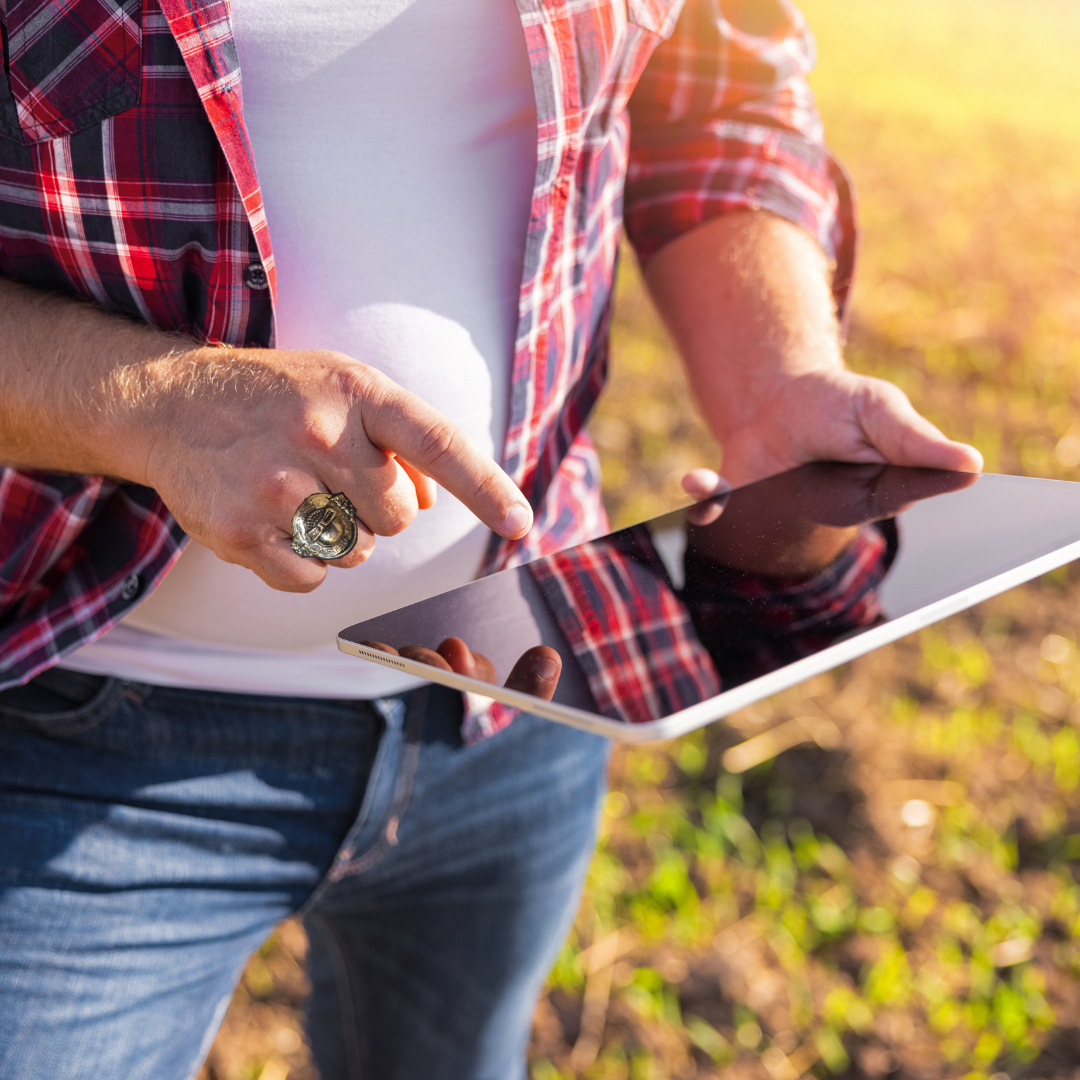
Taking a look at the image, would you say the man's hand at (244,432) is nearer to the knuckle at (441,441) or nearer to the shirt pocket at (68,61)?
the knuckle at (441,441)

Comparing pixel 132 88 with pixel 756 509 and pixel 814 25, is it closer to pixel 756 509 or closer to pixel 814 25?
pixel 756 509

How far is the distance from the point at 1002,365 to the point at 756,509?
277 cm

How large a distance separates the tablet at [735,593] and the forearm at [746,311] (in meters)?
0.13

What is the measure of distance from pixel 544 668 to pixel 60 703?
550mm

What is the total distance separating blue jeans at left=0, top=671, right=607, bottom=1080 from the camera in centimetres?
96

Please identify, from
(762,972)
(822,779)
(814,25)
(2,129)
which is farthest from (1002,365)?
(814,25)

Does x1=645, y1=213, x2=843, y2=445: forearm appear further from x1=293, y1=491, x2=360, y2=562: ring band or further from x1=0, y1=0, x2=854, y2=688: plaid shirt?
x1=293, y1=491, x2=360, y2=562: ring band

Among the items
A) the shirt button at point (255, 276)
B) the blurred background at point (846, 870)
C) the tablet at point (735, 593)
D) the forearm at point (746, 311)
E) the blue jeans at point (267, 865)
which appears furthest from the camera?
the blurred background at point (846, 870)

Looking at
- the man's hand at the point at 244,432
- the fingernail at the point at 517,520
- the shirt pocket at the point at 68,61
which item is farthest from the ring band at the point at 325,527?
the shirt pocket at the point at 68,61

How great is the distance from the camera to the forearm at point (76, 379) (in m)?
0.79

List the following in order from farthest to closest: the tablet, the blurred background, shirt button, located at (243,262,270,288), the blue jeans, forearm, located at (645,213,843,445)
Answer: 1. the blurred background
2. forearm, located at (645,213,843,445)
3. the blue jeans
4. shirt button, located at (243,262,270,288)
5. the tablet

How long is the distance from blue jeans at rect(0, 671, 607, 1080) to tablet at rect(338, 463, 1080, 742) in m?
0.34

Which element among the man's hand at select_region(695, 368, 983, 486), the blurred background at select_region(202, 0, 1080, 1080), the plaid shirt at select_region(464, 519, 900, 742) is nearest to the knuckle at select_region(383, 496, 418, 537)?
the plaid shirt at select_region(464, 519, 900, 742)

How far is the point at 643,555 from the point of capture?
938 mm
